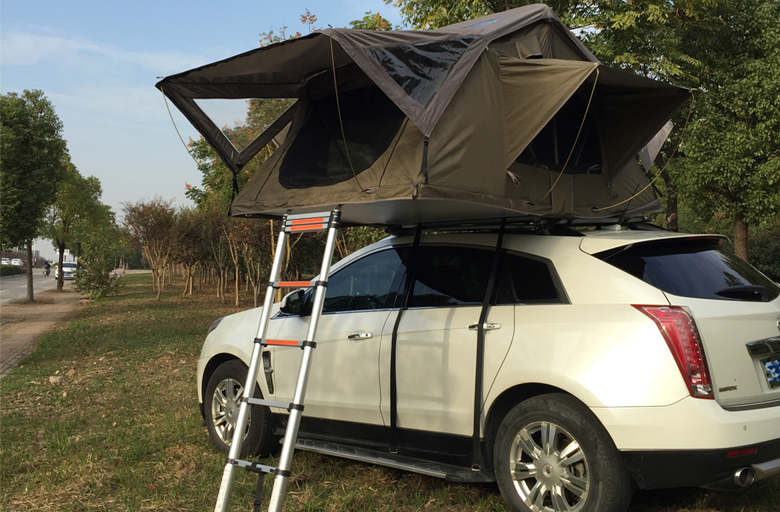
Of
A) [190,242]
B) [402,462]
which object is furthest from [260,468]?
[190,242]

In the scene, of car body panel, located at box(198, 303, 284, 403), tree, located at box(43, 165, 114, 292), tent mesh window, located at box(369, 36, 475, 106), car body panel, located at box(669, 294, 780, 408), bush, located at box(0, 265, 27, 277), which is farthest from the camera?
bush, located at box(0, 265, 27, 277)

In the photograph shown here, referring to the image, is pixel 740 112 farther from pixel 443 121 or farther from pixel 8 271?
pixel 8 271

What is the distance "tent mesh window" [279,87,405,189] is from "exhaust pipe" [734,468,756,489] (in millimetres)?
2623

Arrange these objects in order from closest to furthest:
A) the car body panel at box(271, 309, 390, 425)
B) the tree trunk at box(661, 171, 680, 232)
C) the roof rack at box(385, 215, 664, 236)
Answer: the roof rack at box(385, 215, 664, 236) → the car body panel at box(271, 309, 390, 425) → the tree trunk at box(661, 171, 680, 232)

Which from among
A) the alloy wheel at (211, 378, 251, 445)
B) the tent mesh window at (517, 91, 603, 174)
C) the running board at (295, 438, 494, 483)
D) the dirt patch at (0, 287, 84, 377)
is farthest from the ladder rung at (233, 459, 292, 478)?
the dirt patch at (0, 287, 84, 377)

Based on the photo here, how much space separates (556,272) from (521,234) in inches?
19.9

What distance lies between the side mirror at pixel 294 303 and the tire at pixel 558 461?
1.96 m

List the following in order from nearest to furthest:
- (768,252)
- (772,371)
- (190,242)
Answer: (772,371) → (768,252) → (190,242)

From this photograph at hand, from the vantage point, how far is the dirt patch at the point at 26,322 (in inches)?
530

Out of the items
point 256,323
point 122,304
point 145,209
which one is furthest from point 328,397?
point 145,209

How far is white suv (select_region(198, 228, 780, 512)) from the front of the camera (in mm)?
3443

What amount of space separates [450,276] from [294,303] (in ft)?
4.50

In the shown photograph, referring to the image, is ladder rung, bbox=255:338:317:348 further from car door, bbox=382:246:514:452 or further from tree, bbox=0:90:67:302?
tree, bbox=0:90:67:302

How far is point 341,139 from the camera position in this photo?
15.5 ft
